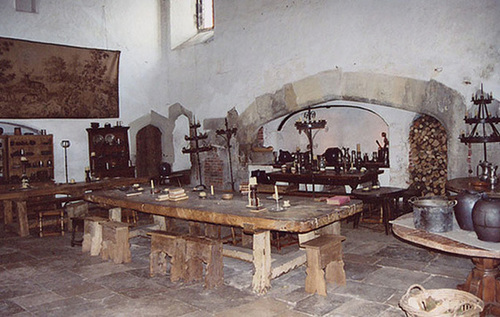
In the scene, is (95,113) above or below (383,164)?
above

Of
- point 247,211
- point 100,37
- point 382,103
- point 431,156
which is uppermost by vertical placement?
point 100,37

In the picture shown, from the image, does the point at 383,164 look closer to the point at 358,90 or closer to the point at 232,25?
the point at 358,90

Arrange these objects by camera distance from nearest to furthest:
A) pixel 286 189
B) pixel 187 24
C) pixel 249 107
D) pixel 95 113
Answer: pixel 286 189, pixel 249 107, pixel 95 113, pixel 187 24

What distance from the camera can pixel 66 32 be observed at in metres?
9.28

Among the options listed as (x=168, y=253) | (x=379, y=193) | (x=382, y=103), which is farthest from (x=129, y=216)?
(x=382, y=103)

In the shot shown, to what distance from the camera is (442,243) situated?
2.96 m

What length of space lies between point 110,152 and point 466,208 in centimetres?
818

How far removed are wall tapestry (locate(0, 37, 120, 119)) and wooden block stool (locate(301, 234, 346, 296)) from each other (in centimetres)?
720

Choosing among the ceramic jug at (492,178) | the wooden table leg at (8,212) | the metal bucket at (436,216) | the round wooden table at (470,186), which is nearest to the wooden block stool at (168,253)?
the metal bucket at (436,216)

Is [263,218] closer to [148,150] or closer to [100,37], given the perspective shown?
[148,150]

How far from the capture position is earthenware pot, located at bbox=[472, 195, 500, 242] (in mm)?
2896

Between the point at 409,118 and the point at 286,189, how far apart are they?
2.88 m

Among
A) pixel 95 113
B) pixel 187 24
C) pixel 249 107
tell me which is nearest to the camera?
pixel 249 107

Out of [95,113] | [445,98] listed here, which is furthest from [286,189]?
[95,113]
